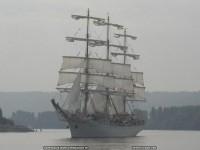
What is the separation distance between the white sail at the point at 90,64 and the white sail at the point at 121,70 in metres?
10.8

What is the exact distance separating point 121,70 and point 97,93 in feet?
47.5

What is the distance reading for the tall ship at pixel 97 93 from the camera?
14050cm

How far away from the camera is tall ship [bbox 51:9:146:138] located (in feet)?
461

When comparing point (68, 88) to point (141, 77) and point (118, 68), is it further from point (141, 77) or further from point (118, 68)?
point (141, 77)

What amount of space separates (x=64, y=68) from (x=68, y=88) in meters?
4.30

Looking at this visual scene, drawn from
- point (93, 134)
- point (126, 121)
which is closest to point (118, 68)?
point (126, 121)

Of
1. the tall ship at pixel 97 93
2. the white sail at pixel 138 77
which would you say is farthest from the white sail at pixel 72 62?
the white sail at pixel 138 77

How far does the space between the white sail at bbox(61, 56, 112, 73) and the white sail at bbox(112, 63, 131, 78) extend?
10774mm

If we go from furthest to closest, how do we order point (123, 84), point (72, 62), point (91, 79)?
point (123, 84) → point (91, 79) → point (72, 62)

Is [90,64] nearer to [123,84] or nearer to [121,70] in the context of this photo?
[121,70]

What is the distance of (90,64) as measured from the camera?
149250mm

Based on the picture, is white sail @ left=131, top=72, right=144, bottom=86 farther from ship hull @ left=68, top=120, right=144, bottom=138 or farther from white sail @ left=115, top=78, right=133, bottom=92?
ship hull @ left=68, top=120, right=144, bottom=138

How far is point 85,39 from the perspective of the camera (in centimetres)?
14950

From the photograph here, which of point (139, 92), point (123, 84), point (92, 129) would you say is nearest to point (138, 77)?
point (139, 92)
